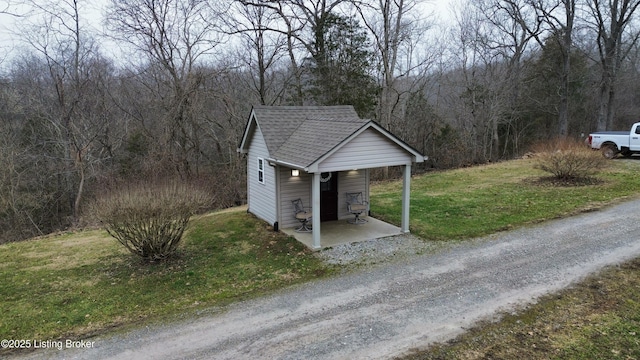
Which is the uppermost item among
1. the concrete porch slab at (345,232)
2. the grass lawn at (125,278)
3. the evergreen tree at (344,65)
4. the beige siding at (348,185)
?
the evergreen tree at (344,65)

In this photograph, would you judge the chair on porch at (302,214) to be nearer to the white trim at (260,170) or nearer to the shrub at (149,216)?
the white trim at (260,170)

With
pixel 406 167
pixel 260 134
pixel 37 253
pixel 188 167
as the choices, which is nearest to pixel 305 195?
pixel 260 134

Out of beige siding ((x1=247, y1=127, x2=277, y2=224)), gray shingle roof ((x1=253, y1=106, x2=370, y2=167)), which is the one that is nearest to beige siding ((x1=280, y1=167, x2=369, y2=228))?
beige siding ((x1=247, y1=127, x2=277, y2=224))

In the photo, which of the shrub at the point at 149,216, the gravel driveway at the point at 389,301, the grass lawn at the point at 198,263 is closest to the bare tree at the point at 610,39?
the grass lawn at the point at 198,263

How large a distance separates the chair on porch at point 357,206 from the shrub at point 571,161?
8.51 metres

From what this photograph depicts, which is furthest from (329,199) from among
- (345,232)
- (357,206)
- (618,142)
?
(618,142)

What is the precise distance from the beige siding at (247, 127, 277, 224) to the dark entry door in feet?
4.85

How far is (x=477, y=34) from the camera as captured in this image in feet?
89.4

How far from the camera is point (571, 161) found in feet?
46.9

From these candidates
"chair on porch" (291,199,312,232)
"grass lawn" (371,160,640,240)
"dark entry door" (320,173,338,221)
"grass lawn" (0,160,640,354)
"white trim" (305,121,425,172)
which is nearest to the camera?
"grass lawn" (0,160,640,354)

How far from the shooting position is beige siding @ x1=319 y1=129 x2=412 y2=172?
28.8 feet

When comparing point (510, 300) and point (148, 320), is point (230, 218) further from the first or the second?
point (510, 300)

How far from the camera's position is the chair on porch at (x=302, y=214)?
33.8 feet

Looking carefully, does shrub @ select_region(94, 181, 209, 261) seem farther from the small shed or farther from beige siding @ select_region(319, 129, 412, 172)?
beige siding @ select_region(319, 129, 412, 172)
